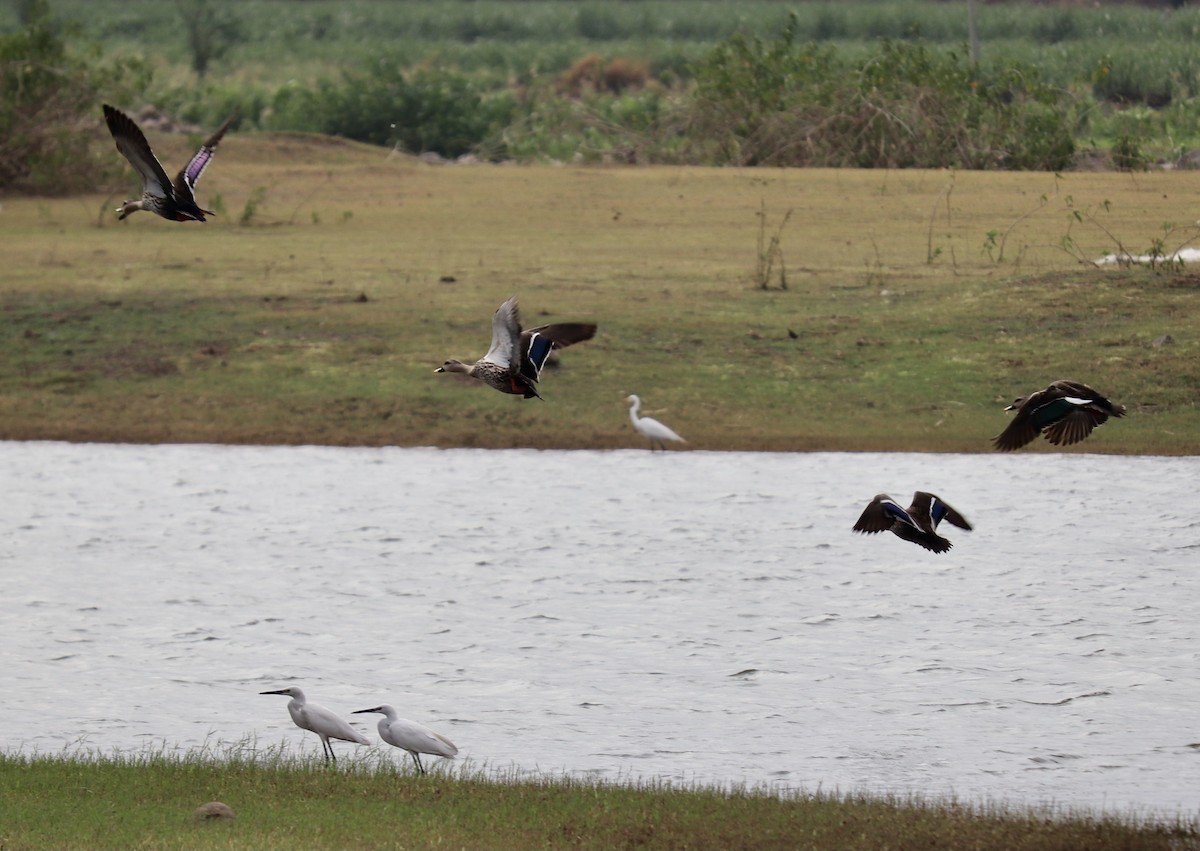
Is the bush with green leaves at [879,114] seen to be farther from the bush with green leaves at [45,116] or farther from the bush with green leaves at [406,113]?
the bush with green leaves at [45,116]

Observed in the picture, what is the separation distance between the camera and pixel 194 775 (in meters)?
10.1

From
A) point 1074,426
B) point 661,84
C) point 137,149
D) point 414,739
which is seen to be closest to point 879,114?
point 1074,426

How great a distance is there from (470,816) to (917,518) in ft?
9.52

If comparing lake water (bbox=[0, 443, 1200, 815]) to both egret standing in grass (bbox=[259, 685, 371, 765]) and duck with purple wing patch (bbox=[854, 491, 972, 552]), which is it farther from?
duck with purple wing patch (bbox=[854, 491, 972, 552])

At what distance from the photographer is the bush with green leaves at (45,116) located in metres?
34.7

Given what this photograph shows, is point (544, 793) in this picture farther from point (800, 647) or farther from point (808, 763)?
point (800, 647)

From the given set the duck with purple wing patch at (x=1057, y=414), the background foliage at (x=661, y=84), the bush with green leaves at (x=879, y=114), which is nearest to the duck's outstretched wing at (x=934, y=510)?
the duck with purple wing patch at (x=1057, y=414)

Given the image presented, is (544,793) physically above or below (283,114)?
below

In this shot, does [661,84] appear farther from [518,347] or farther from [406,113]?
[518,347]

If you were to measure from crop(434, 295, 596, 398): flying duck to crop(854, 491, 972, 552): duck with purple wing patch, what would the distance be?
73.4 inches

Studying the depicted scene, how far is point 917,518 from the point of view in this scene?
10.3 meters

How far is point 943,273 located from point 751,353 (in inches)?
164

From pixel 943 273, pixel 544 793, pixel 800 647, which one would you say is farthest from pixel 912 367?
pixel 544 793

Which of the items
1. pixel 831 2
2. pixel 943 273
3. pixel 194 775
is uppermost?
pixel 831 2
